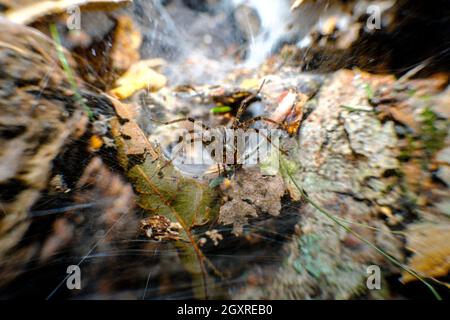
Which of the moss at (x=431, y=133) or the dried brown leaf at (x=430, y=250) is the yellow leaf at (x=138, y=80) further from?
the dried brown leaf at (x=430, y=250)

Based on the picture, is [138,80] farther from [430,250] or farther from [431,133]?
[430,250]

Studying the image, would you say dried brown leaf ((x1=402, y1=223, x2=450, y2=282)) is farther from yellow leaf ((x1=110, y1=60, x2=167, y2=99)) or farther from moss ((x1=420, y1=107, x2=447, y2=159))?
yellow leaf ((x1=110, y1=60, x2=167, y2=99))

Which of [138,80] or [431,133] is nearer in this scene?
[431,133]

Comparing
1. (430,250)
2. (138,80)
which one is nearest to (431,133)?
(430,250)

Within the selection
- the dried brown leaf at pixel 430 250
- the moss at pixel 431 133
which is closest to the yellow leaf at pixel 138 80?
the moss at pixel 431 133

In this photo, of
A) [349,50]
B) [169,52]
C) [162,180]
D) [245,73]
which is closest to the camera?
[162,180]

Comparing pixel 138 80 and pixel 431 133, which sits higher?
pixel 138 80

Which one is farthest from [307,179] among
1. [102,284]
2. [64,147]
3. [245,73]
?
[245,73]

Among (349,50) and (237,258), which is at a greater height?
(349,50)

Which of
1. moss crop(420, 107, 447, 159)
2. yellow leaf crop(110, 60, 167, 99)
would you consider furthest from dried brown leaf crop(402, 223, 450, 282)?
yellow leaf crop(110, 60, 167, 99)

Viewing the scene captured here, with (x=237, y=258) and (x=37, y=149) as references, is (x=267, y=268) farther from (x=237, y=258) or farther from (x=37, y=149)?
(x=37, y=149)
